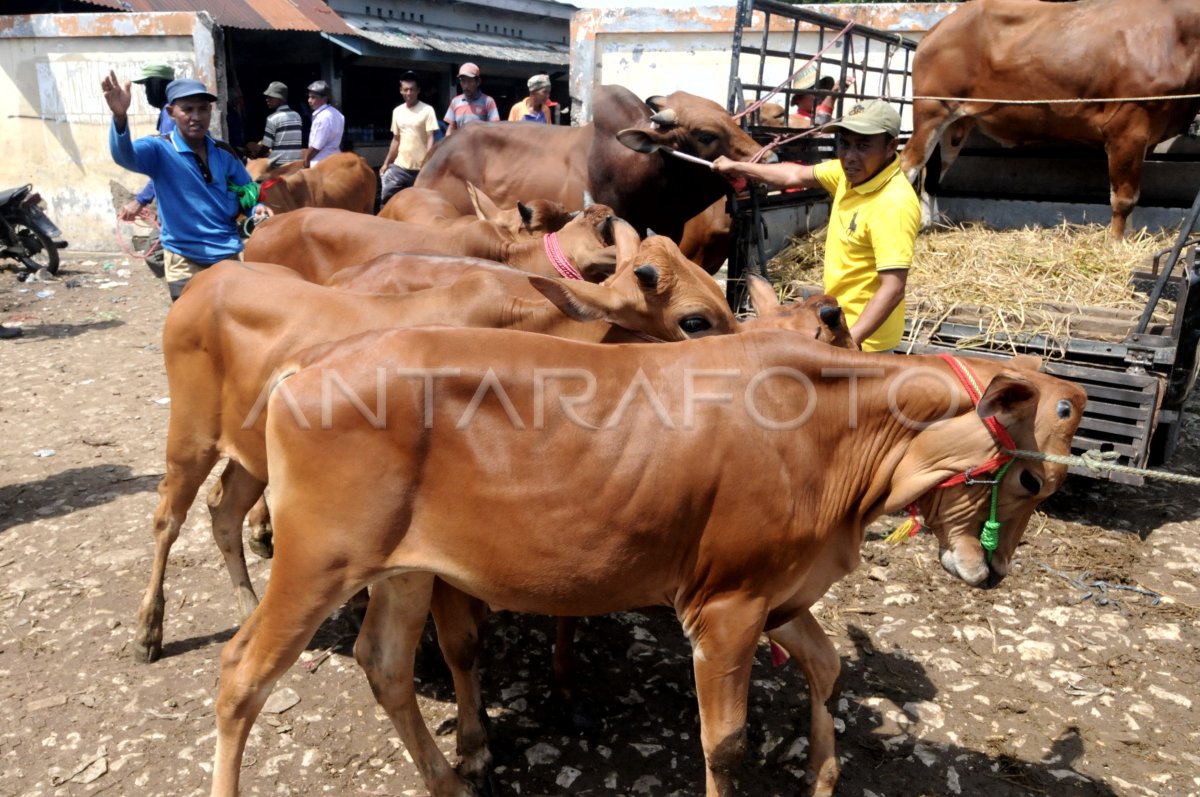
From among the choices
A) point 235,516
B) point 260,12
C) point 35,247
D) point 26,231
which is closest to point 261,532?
point 235,516

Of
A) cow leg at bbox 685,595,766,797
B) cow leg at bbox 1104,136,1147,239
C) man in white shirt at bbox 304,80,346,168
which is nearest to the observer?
cow leg at bbox 685,595,766,797

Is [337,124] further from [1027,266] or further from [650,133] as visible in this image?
[1027,266]

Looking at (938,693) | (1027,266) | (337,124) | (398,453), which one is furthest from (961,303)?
(337,124)

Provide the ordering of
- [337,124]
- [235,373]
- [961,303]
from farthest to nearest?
[337,124] → [961,303] → [235,373]

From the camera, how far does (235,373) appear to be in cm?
402

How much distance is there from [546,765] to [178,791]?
1.34m

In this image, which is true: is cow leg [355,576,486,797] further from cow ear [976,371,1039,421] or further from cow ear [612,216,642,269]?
cow ear [976,371,1039,421]

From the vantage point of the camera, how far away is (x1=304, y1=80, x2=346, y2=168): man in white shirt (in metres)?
12.4

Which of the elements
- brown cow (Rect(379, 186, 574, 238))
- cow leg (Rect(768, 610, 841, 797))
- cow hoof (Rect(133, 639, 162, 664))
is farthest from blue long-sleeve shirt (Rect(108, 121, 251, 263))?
cow leg (Rect(768, 610, 841, 797))

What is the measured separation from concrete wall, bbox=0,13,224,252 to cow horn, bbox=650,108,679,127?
7.89 metres

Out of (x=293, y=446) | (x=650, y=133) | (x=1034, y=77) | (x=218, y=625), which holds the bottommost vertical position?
(x=218, y=625)

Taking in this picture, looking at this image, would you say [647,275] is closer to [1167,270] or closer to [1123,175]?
[1167,270]

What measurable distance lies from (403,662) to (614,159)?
5378 mm

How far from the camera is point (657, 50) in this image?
1223 cm
